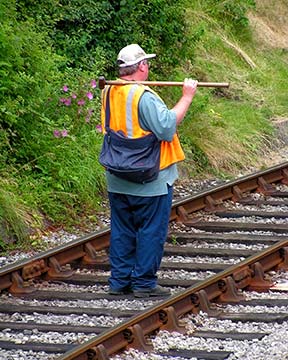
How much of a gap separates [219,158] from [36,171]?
2.93 metres

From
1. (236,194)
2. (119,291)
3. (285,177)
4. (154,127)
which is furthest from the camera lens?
(285,177)

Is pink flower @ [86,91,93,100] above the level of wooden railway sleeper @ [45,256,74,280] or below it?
above

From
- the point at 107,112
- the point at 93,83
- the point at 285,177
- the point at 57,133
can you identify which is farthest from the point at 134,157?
the point at 285,177

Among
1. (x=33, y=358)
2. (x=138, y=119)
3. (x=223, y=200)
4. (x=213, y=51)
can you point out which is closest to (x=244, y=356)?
(x=33, y=358)

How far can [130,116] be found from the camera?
8820mm

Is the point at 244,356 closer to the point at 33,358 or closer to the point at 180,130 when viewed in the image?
the point at 33,358

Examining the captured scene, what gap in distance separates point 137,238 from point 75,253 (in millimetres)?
1185

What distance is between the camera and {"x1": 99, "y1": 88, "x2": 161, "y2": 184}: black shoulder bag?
8805 millimetres

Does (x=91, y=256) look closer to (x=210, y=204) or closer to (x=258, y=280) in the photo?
(x=258, y=280)

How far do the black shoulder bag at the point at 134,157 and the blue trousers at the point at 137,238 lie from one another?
0.23m

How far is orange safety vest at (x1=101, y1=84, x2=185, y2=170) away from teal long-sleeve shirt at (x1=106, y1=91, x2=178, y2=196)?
0.13 ft

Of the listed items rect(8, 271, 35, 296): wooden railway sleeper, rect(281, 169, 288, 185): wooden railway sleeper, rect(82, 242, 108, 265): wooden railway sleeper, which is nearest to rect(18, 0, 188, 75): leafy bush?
rect(281, 169, 288, 185): wooden railway sleeper

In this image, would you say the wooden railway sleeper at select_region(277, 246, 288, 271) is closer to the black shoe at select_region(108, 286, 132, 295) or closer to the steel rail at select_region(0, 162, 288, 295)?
the black shoe at select_region(108, 286, 132, 295)

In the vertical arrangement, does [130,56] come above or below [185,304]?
above
